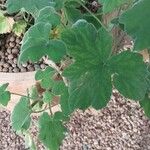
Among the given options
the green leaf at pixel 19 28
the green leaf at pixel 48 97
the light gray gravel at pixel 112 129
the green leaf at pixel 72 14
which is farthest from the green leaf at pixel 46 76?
the light gray gravel at pixel 112 129

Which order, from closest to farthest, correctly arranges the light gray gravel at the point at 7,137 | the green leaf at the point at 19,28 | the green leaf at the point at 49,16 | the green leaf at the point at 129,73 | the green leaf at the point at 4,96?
the green leaf at the point at 129,73 < the green leaf at the point at 49,16 < the green leaf at the point at 4,96 < the green leaf at the point at 19,28 < the light gray gravel at the point at 7,137

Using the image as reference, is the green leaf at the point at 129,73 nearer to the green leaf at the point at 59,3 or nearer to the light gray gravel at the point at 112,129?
the green leaf at the point at 59,3

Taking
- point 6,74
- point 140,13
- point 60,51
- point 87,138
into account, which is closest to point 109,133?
point 87,138

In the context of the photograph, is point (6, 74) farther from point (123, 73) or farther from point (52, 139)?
point (123, 73)

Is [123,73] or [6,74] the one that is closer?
[123,73]

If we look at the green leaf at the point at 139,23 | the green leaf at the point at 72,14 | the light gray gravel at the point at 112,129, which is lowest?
the light gray gravel at the point at 112,129

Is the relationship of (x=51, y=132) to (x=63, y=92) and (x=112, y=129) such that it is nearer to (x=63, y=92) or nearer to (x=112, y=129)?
(x=63, y=92)

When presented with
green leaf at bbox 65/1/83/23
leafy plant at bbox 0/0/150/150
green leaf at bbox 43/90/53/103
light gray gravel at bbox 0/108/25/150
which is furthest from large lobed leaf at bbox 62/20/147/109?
light gray gravel at bbox 0/108/25/150
